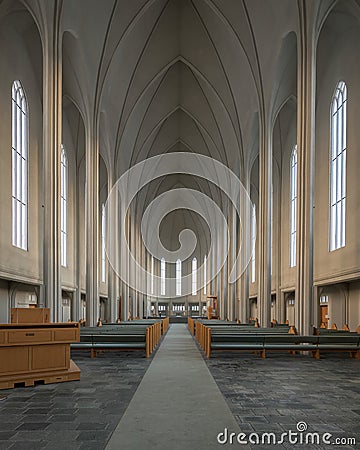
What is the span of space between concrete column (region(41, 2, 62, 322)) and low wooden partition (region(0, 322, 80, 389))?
18.1 feet

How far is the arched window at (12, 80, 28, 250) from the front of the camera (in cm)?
1762

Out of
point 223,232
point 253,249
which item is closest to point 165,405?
point 253,249

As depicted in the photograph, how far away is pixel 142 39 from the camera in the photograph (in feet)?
75.7

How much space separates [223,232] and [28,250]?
22.9 m

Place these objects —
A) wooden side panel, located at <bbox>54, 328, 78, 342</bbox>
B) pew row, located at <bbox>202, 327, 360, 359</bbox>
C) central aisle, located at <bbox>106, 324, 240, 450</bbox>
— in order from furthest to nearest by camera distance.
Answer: pew row, located at <bbox>202, 327, 360, 359</bbox>
wooden side panel, located at <bbox>54, 328, 78, 342</bbox>
central aisle, located at <bbox>106, 324, 240, 450</bbox>

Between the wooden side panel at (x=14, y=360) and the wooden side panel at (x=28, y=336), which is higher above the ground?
the wooden side panel at (x=28, y=336)

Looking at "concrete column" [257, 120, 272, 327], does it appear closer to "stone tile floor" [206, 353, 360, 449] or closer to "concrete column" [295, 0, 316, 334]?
"concrete column" [295, 0, 316, 334]

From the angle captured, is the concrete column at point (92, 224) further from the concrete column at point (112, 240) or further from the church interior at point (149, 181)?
the concrete column at point (112, 240)

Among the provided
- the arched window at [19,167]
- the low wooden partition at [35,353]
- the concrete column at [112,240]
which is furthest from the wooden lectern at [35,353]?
the concrete column at [112,240]

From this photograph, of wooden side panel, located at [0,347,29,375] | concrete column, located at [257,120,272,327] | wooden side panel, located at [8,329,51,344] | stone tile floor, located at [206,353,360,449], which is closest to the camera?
stone tile floor, located at [206,353,360,449]

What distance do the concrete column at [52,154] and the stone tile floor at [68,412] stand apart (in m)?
4.88

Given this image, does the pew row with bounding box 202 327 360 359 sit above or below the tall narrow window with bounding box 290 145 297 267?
below

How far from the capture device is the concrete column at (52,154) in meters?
14.0

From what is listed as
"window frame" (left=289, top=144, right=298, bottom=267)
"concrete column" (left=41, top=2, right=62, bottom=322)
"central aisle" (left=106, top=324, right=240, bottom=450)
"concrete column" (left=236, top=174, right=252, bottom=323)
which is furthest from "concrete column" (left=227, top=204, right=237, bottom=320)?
"central aisle" (left=106, top=324, right=240, bottom=450)
